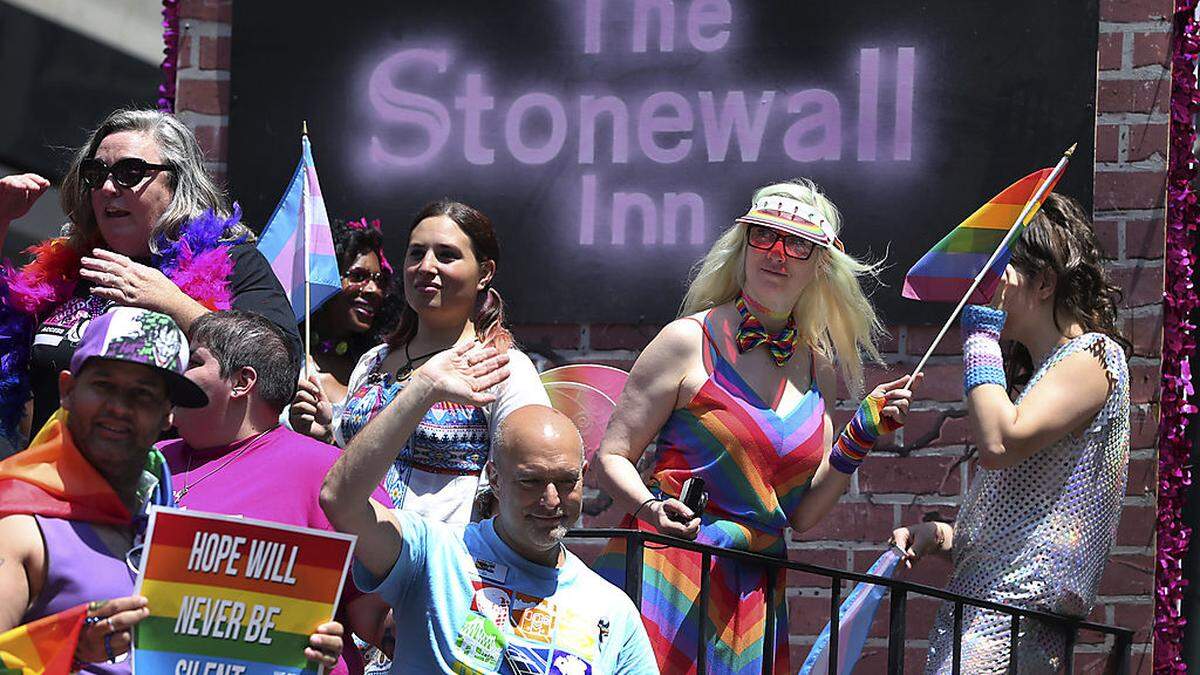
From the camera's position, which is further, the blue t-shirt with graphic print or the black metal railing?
the black metal railing

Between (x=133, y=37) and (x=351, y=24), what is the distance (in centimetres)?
599

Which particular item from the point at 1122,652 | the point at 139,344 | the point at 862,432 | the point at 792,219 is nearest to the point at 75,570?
the point at 139,344

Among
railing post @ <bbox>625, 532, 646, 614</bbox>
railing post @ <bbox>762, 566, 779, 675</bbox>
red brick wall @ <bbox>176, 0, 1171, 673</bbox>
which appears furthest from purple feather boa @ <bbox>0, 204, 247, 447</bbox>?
red brick wall @ <bbox>176, 0, 1171, 673</bbox>

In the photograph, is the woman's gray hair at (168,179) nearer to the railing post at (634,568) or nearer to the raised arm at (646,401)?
the raised arm at (646,401)

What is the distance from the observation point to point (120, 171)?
4301mm

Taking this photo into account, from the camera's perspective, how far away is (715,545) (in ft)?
14.3

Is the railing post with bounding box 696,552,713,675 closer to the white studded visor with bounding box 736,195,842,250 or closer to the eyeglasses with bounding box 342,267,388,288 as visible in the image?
the white studded visor with bounding box 736,195,842,250

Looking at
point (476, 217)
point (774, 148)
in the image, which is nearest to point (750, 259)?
point (476, 217)

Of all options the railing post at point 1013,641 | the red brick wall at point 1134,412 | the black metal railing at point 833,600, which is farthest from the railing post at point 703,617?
the red brick wall at point 1134,412

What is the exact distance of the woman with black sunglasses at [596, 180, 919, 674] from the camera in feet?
14.4

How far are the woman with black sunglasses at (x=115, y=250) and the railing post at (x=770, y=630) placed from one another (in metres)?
1.31

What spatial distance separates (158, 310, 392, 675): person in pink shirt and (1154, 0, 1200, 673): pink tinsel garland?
9.05 ft

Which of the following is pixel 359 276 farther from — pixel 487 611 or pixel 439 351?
pixel 487 611

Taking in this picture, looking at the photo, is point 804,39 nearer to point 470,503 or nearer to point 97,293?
point 470,503
